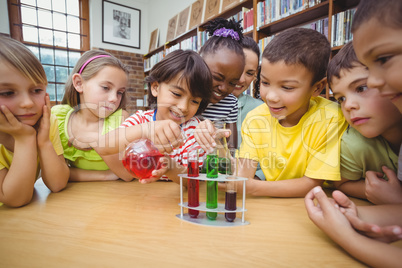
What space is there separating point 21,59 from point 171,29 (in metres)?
4.30

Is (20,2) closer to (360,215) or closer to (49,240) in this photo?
(49,240)

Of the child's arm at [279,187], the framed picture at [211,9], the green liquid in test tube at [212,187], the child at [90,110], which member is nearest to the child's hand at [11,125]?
the child at [90,110]

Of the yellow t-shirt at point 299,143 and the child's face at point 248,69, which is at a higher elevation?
the child's face at point 248,69

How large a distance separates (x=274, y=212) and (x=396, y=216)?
316mm

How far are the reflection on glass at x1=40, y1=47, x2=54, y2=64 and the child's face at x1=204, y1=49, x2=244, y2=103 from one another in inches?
179

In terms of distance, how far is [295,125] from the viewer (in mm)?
1061

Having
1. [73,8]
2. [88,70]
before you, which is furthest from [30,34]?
[88,70]

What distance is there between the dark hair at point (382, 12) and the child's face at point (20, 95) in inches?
37.3

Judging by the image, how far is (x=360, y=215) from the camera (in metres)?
0.65

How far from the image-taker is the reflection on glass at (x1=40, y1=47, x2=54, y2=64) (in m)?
4.56

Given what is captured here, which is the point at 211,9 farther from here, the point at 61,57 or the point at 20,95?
the point at 20,95

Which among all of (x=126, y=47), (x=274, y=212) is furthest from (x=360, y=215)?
(x=126, y=47)

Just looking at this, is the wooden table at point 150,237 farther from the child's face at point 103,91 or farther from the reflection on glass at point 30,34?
the reflection on glass at point 30,34

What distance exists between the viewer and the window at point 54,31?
4344mm
